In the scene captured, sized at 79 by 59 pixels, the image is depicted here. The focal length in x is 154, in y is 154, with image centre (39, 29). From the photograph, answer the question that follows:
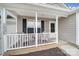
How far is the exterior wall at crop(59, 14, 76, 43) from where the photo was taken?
509 centimetres

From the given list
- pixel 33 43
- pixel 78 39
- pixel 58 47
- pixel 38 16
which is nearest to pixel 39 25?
pixel 38 16

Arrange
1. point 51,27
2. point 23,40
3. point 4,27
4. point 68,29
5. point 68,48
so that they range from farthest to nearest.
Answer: point 51,27 → point 68,29 → point 23,40 → point 68,48 → point 4,27

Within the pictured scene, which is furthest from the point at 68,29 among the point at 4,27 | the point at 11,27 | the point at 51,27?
the point at 4,27

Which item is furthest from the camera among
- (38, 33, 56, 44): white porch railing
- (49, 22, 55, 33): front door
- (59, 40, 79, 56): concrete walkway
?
(49, 22, 55, 33): front door

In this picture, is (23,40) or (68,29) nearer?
(23,40)

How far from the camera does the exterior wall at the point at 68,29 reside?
5.09 meters

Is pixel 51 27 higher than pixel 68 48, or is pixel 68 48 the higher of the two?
pixel 51 27

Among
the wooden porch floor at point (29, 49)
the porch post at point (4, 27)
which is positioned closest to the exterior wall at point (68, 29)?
the wooden porch floor at point (29, 49)

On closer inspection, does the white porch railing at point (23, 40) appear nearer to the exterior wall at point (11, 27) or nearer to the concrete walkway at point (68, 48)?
the exterior wall at point (11, 27)

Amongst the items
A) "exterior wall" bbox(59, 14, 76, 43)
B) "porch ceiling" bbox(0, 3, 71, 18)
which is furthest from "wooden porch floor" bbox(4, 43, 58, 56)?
"porch ceiling" bbox(0, 3, 71, 18)

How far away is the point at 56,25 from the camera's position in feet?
18.5

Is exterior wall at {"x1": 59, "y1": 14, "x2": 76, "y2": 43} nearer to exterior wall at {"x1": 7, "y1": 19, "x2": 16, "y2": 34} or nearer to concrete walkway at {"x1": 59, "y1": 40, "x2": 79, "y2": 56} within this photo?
concrete walkway at {"x1": 59, "y1": 40, "x2": 79, "y2": 56}

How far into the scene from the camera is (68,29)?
17.0 ft

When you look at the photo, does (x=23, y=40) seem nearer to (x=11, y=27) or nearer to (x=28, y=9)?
(x=11, y=27)
